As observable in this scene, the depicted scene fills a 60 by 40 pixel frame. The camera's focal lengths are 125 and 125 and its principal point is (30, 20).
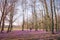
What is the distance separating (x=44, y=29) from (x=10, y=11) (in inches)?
58.1

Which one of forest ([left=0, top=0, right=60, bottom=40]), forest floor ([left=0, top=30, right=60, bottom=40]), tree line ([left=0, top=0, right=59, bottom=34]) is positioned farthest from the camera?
tree line ([left=0, top=0, right=59, bottom=34])

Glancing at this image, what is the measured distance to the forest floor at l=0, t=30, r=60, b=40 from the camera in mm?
4223

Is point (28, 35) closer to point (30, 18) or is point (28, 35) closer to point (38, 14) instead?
point (30, 18)

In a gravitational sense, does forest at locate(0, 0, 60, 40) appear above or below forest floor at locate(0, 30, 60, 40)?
above

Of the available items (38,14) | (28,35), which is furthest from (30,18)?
(28,35)

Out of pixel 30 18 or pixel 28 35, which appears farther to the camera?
pixel 30 18

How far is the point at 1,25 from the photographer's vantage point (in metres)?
4.46

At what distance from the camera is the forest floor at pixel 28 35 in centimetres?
422

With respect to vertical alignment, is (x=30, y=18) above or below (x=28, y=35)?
above

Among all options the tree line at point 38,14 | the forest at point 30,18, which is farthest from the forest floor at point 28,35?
the tree line at point 38,14

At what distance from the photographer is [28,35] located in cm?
449

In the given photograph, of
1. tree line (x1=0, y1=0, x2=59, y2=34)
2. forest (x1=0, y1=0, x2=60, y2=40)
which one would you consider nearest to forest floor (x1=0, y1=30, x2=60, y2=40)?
forest (x1=0, y1=0, x2=60, y2=40)

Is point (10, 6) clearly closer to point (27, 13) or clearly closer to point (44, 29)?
point (27, 13)

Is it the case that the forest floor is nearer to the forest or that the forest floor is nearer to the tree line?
the forest
